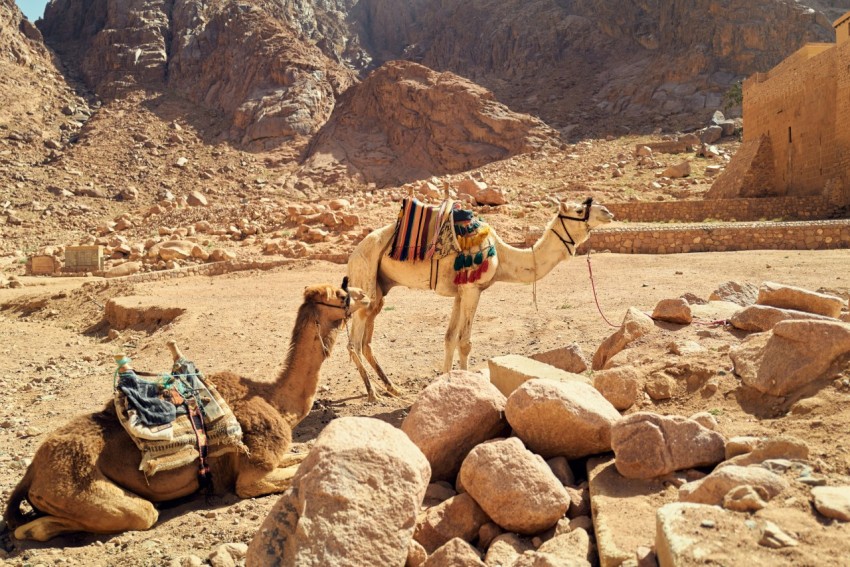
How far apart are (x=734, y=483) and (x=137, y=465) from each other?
3.52 meters

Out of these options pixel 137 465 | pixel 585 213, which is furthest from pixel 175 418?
pixel 585 213

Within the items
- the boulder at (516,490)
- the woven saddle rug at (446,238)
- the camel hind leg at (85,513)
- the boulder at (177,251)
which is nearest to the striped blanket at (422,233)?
the woven saddle rug at (446,238)

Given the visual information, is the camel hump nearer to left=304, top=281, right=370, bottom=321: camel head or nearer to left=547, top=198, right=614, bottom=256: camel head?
left=304, top=281, right=370, bottom=321: camel head

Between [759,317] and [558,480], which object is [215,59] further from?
[558,480]

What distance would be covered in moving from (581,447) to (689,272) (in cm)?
1123

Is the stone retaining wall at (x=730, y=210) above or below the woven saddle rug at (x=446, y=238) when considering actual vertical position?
above

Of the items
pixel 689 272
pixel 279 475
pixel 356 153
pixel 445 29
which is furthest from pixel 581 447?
pixel 445 29

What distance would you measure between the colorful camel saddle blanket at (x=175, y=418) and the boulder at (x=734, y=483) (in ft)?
9.58

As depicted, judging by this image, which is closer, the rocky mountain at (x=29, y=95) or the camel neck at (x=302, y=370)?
the camel neck at (x=302, y=370)

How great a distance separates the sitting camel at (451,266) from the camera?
23.3 ft

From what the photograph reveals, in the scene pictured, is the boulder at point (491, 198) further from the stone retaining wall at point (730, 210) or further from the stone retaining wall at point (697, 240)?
the stone retaining wall at point (697, 240)

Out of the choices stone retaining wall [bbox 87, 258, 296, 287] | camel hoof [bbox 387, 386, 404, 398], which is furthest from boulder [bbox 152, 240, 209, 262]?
camel hoof [bbox 387, 386, 404, 398]

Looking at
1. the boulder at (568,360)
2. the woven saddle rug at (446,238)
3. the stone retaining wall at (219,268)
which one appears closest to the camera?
the boulder at (568,360)

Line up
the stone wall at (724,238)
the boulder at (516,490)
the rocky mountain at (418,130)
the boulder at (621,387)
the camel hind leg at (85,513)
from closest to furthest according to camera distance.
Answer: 1. the boulder at (516,490)
2. the camel hind leg at (85,513)
3. the boulder at (621,387)
4. the stone wall at (724,238)
5. the rocky mountain at (418,130)
